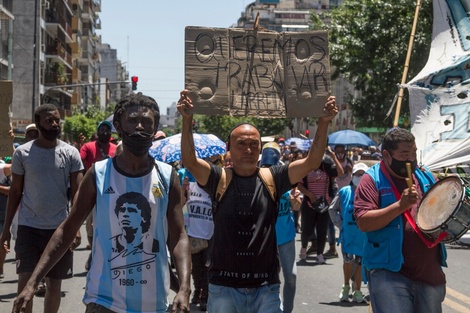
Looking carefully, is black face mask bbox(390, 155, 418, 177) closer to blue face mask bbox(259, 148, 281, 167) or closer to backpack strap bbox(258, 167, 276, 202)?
backpack strap bbox(258, 167, 276, 202)

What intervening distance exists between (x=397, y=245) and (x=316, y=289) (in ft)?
19.4

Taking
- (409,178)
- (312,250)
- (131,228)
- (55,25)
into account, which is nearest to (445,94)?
(409,178)

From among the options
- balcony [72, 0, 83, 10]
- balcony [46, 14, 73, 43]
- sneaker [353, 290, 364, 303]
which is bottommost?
sneaker [353, 290, 364, 303]

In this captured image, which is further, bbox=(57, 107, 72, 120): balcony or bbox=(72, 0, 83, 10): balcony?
bbox=(72, 0, 83, 10): balcony

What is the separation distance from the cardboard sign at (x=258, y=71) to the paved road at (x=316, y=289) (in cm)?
444

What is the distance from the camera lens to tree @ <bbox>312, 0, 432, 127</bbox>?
29.8 m

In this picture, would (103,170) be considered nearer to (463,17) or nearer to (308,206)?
(463,17)

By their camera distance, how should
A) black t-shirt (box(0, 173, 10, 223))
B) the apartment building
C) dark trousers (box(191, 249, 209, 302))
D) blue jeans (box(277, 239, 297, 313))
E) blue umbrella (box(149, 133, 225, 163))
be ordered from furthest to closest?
the apartment building, black t-shirt (box(0, 173, 10, 223)), blue umbrella (box(149, 133, 225, 163)), dark trousers (box(191, 249, 209, 302)), blue jeans (box(277, 239, 297, 313))

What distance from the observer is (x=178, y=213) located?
5059 millimetres

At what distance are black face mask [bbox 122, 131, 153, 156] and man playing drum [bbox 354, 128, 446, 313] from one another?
5.38ft

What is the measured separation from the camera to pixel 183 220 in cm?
512

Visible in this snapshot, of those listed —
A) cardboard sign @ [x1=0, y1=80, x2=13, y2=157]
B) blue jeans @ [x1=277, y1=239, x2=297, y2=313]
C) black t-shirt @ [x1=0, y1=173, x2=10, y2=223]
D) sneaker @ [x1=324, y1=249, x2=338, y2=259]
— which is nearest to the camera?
blue jeans @ [x1=277, y1=239, x2=297, y2=313]

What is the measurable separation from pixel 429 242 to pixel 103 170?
208 centimetres

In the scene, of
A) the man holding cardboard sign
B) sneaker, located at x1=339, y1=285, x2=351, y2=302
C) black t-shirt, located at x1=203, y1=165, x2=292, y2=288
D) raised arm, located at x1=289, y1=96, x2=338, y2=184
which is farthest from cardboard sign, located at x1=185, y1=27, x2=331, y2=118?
sneaker, located at x1=339, y1=285, x2=351, y2=302
